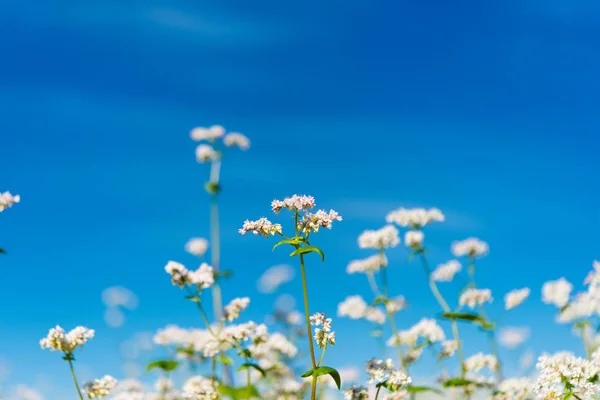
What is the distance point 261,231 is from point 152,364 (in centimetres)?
453

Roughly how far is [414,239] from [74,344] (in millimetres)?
9965

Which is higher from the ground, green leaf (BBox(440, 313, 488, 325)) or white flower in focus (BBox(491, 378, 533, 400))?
green leaf (BBox(440, 313, 488, 325))

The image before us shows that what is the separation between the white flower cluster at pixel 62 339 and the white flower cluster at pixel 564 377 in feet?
21.6

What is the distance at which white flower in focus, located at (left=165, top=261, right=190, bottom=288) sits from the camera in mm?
10773

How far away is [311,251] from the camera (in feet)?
22.6

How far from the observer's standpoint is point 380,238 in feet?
55.6

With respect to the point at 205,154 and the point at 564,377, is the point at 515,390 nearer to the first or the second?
the point at 564,377

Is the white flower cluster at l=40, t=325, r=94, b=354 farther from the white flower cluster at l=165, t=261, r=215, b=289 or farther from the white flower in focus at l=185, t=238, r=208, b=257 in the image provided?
the white flower in focus at l=185, t=238, r=208, b=257

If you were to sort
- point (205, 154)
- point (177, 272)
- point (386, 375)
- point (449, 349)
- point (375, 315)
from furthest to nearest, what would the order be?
point (205, 154)
point (375, 315)
point (449, 349)
point (177, 272)
point (386, 375)

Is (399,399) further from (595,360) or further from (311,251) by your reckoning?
(311,251)

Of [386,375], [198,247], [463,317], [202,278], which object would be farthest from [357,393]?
[198,247]

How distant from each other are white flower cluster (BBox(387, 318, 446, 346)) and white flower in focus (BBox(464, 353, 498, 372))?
118cm

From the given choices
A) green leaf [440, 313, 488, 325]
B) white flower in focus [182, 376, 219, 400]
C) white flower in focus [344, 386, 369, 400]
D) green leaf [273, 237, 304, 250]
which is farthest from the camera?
green leaf [440, 313, 488, 325]

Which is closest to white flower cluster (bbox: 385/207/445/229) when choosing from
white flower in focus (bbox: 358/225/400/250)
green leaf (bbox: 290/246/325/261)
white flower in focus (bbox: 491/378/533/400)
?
white flower in focus (bbox: 358/225/400/250)
